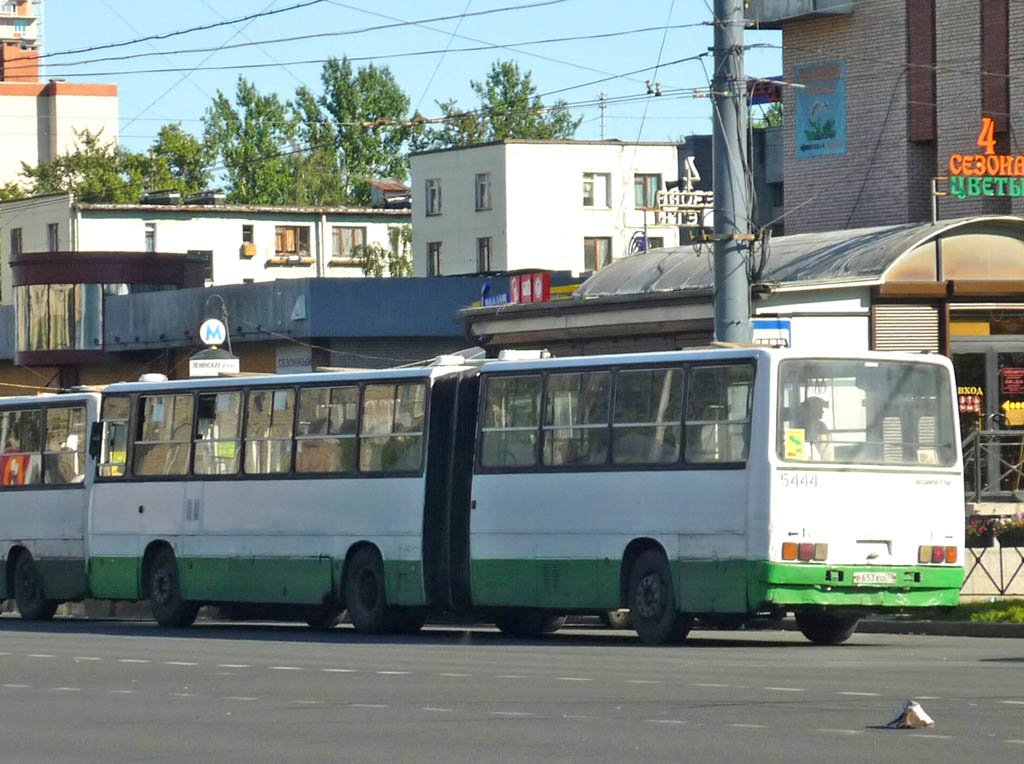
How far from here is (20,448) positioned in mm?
30562

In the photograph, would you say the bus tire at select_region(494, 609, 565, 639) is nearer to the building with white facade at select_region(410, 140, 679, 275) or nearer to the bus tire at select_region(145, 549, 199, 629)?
the bus tire at select_region(145, 549, 199, 629)

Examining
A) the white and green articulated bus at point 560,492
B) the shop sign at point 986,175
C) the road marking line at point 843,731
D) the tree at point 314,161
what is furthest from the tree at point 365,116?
the road marking line at point 843,731

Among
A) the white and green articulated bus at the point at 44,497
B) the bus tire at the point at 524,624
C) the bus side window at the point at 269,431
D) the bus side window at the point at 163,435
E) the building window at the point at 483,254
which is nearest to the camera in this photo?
the bus tire at the point at 524,624

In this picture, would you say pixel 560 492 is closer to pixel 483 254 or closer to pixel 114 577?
pixel 114 577

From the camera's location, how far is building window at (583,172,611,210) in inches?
3371

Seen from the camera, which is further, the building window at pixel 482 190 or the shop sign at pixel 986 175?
the building window at pixel 482 190

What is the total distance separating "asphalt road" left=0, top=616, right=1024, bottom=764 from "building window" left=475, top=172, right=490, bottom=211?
6318cm

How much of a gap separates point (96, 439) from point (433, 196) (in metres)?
59.9

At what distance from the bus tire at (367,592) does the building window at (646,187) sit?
2538 inches

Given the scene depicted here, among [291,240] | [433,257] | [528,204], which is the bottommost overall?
[433,257]

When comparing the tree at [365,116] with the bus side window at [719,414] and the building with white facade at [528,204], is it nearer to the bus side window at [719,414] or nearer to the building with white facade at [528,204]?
the building with white facade at [528,204]

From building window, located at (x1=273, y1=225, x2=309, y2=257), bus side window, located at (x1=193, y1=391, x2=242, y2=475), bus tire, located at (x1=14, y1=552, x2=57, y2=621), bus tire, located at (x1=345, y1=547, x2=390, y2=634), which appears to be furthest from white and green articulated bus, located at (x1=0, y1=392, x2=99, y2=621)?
building window, located at (x1=273, y1=225, x2=309, y2=257)

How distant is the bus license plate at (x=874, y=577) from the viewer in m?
20.1

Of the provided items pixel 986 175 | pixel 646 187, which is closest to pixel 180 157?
pixel 646 187
